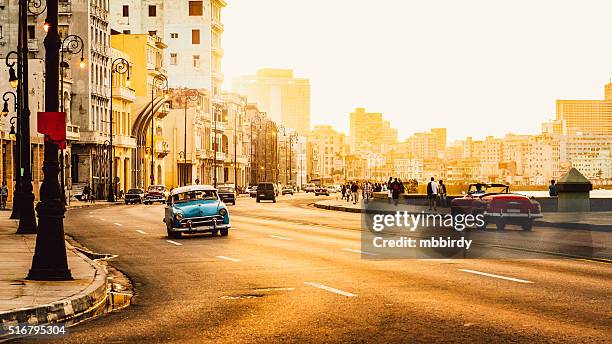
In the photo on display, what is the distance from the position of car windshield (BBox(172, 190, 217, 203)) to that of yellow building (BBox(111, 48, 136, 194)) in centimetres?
6979

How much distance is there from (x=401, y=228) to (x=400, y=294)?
22.9 m

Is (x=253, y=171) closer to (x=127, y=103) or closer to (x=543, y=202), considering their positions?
(x=127, y=103)

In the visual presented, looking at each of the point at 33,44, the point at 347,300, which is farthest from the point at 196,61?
the point at 347,300

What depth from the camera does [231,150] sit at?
162m

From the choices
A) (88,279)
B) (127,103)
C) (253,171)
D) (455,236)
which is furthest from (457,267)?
(253,171)

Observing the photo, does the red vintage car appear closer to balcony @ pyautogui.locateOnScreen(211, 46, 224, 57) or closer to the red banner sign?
the red banner sign

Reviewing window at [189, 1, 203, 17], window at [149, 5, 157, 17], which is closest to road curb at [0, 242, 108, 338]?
window at [189, 1, 203, 17]

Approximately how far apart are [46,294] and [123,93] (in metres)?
94.3

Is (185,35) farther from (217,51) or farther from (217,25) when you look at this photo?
(217,25)

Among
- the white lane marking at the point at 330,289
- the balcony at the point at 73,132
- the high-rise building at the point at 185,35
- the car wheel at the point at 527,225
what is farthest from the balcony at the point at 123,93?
the white lane marking at the point at 330,289

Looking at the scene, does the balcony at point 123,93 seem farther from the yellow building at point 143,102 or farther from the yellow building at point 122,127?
the yellow building at point 143,102

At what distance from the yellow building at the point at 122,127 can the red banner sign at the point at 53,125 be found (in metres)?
86.2

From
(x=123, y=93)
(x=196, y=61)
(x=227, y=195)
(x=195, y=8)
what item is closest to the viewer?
(x=227, y=195)

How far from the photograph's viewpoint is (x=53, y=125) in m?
16.5
